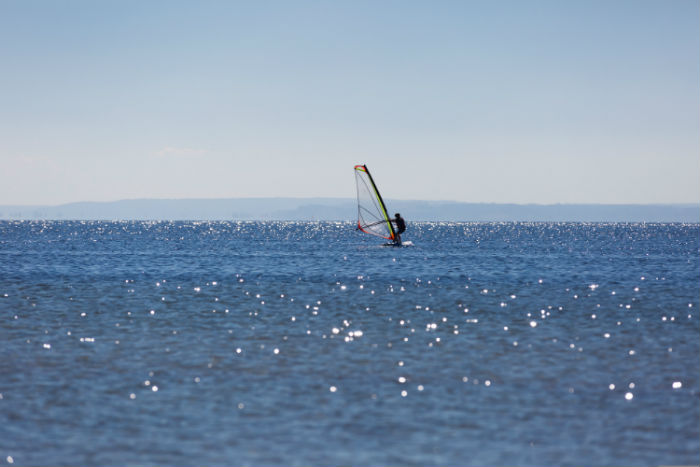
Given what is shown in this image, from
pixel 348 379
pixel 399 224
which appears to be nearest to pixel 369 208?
pixel 399 224

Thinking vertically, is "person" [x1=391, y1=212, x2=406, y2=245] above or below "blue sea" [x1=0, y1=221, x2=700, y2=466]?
above

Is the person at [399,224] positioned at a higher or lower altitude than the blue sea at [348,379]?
higher

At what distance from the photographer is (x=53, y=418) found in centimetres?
1555

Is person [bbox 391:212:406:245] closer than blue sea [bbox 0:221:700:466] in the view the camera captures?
No

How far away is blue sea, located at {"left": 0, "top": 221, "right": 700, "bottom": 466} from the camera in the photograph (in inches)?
545

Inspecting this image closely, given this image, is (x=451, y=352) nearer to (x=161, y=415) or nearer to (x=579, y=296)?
(x=161, y=415)

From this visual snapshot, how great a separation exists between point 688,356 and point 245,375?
1442 centimetres

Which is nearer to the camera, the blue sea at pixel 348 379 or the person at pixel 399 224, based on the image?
the blue sea at pixel 348 379

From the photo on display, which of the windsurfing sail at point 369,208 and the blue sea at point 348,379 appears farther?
the windsurfing sail at point 369,208

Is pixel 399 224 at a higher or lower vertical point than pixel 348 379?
higher

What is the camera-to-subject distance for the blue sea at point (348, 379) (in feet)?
45.4

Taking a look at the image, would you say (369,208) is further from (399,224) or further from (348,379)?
(348,379)

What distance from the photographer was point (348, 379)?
63.6 feet

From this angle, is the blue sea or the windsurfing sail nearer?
the blue sea
